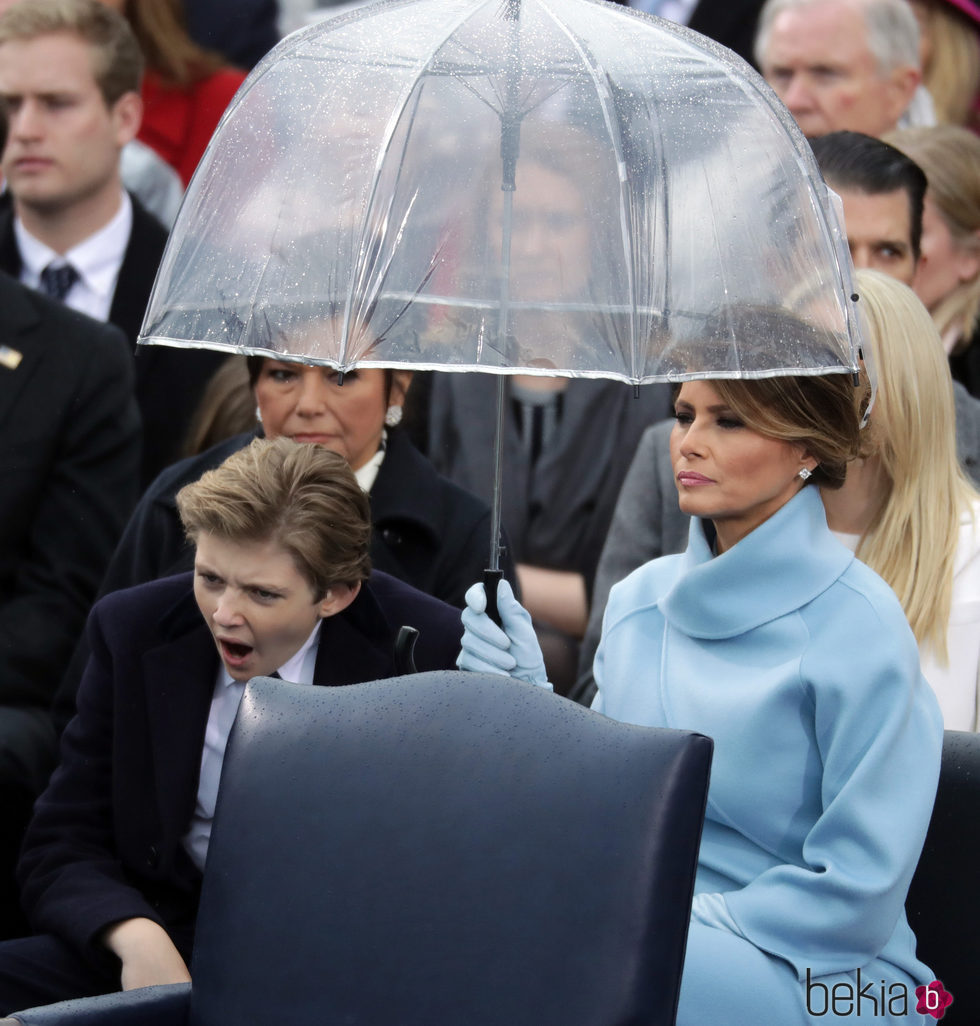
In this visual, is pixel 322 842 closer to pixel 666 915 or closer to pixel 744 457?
pixel 666 915

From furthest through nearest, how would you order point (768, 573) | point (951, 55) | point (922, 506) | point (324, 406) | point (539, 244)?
1. point (951, 55)
2. point (324, 406)
3. point (922, 506)
4. point (768, 573)
5. point (539, 244)

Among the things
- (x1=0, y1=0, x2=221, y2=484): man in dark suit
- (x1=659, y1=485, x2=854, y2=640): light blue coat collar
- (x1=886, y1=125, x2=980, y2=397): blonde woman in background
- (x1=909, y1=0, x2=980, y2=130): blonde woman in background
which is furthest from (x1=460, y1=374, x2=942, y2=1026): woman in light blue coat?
(x1=909, y1=0, x2=980, y2=130): blonde woman in background

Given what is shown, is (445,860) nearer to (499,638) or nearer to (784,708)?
(499,638)

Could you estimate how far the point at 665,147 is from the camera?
221 centimetres

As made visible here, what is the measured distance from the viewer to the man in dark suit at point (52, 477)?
3568mm

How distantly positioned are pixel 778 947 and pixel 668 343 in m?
0.83

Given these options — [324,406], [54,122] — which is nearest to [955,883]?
[324,406]

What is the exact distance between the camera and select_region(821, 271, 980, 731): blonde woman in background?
2957 mm

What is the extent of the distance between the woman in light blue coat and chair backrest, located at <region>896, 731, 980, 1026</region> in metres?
0.10

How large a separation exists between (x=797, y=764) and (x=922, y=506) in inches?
34.2

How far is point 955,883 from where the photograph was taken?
2477 millimetres

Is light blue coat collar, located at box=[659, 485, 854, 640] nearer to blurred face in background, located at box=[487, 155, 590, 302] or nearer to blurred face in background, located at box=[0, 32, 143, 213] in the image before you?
blurred face in background, located at box=[487, 155, 590, 302]

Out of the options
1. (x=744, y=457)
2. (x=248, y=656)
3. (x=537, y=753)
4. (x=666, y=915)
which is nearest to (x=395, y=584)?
(x=248, y=656)

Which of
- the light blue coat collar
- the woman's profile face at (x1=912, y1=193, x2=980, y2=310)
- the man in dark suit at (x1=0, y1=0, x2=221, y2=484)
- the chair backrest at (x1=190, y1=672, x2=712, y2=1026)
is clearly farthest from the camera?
the man in dark suit at (x1=0, y1=0, x2=221, y2=484)
